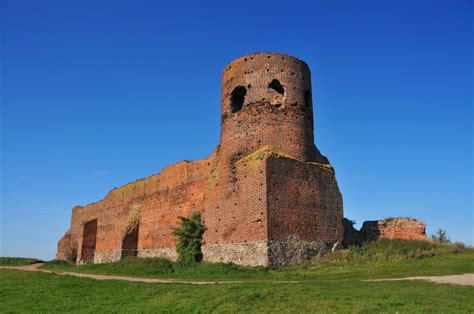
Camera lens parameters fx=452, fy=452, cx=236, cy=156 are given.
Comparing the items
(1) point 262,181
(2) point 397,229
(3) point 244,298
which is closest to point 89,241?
(1) point 262,181

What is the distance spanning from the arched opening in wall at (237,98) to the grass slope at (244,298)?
10.5 metres

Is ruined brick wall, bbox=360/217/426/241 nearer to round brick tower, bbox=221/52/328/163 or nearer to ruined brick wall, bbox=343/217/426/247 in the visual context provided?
ruined brick wall, bbox=343/217/426/247

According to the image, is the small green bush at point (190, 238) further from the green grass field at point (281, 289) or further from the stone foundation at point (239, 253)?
the green grass field at point (281, 289)

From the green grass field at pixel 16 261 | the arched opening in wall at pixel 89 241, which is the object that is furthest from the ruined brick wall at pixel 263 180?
the green grass field at pixel 16 261

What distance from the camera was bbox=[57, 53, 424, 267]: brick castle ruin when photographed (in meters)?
18.3

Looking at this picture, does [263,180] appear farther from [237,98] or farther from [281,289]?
[281,289]

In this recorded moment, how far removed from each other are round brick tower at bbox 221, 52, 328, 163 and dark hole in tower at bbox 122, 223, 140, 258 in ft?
32.8

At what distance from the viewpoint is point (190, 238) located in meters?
21.5

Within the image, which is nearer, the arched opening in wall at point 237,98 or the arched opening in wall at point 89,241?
the arched opening in wall at point 237,98

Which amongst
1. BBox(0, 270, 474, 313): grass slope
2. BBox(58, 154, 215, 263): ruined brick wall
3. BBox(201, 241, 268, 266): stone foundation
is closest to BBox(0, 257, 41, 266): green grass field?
BBox(58, 154, 215, 263): ruined brick wall

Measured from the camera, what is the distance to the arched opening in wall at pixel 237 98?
21.8 m

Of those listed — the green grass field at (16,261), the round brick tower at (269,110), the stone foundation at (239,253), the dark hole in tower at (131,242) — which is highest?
the round brick tower at (269,110)

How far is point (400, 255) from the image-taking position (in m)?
17.9

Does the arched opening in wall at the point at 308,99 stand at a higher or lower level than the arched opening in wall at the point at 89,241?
higher
